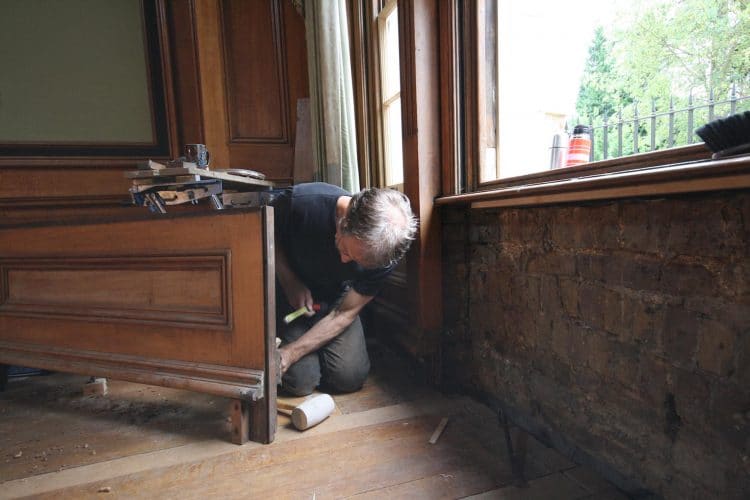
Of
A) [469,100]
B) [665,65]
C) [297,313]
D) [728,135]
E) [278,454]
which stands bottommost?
[278,454]

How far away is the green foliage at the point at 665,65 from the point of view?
2.50 feet

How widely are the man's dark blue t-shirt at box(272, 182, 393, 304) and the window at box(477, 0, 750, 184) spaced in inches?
24.3

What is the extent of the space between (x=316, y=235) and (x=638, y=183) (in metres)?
1.16

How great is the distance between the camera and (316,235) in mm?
1656

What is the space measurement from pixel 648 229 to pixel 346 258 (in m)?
0.97

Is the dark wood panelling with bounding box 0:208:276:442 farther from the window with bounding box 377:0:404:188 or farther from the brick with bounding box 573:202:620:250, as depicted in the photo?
the window with bounding box 377:0:404:188

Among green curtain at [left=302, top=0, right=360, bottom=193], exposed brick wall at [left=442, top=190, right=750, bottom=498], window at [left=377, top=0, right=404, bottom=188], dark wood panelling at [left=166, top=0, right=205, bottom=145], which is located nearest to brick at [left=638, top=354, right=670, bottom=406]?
exposed brick wall at [left=442, top=190, right=750, bottom=498]

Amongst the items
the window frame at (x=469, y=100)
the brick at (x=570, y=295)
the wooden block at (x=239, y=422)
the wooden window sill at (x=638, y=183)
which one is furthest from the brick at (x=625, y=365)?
the wooden block at (x=239, y=422)

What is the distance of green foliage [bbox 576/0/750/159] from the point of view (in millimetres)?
761

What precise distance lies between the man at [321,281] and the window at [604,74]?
1.70ft

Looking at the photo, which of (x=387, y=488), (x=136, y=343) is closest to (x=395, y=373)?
(x=387, y=488)

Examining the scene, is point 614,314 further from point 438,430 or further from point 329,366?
point 329,366

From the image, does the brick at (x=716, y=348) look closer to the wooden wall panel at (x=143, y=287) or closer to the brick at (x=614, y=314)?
the brick at (x=614, y=314)

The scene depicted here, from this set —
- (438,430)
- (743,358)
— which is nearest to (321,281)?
(438,430)
